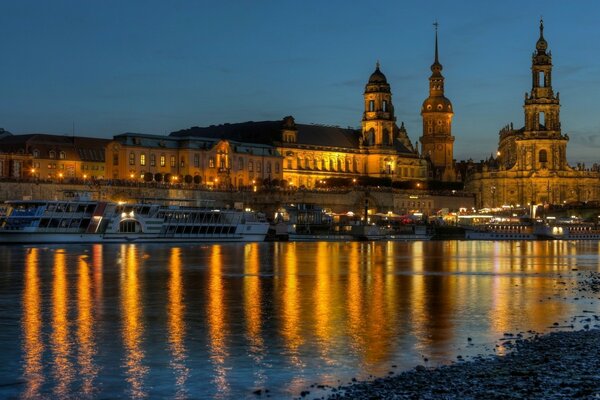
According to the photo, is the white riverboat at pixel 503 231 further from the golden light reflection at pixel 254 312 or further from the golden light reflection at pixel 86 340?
the golden light reflection at pixel 86 340

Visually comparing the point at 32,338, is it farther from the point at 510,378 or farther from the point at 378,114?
the point at 378,114

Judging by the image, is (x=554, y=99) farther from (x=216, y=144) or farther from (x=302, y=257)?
(x=302, y=257)

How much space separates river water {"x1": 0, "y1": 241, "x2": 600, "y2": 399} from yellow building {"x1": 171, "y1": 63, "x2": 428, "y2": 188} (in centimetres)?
11695

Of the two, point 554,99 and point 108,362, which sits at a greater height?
point 554,99

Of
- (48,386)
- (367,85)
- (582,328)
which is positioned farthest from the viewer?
(367,85)

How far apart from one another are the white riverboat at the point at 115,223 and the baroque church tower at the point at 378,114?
85.6 meters

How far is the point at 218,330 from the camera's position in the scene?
3039cm

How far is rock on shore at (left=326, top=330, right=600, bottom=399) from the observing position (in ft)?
67.6

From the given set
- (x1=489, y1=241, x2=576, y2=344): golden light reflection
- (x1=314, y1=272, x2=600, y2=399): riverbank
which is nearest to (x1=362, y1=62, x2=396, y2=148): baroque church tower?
(x1=489, y1=241, x2=576, y2=344): golden light reflection

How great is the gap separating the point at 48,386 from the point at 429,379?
8.59m

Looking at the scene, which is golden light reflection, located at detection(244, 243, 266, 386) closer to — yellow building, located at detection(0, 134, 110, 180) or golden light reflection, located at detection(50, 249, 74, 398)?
golden light reflection, located at detection(50, 249, 74, 398)

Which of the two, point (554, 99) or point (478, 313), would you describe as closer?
point (478, 313)

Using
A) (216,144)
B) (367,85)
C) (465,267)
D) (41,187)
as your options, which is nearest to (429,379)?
(465,267)

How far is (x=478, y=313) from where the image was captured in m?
35.0
